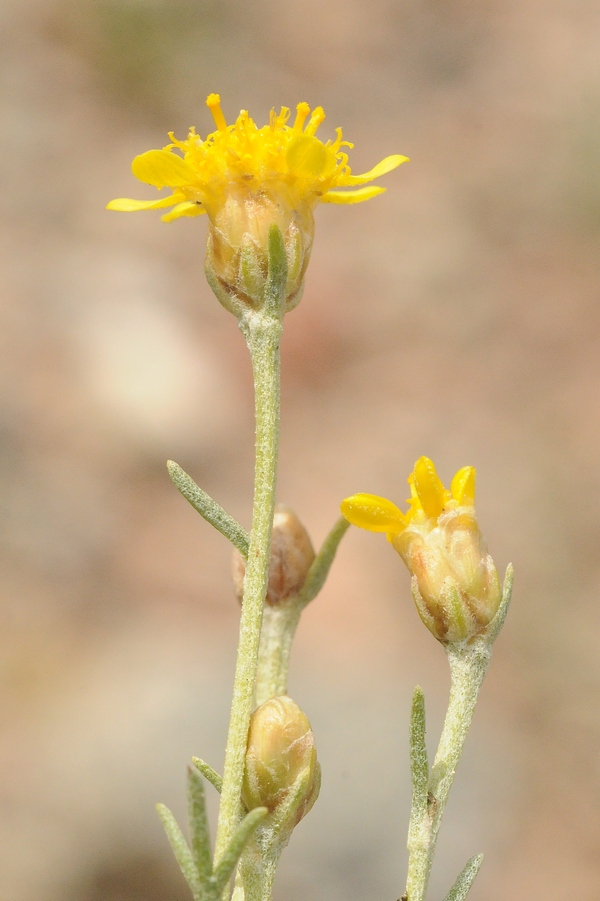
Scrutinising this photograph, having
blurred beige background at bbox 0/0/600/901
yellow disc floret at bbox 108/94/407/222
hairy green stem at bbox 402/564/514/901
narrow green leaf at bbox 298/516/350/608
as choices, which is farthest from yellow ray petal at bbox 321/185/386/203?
blurred beige background at bbox 0/0/600/901

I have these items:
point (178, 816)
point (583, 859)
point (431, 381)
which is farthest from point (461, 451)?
point (178, 816)

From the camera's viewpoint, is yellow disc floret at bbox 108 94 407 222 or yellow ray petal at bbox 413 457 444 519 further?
yellow ray petal at bbox 413 457 444 519

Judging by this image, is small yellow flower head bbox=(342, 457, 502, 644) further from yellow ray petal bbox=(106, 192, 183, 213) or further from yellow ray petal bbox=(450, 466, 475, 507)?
yellow ray petal bbox=(106, 192, 183, 213)

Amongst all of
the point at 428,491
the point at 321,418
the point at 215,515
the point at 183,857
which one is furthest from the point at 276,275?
the point at 321,418

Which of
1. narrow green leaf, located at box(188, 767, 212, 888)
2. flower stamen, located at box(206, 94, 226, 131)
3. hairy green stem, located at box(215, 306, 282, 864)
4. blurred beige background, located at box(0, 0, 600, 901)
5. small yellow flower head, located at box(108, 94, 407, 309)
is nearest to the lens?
narrow green leaf, located at box(188, 767, 212, 888)

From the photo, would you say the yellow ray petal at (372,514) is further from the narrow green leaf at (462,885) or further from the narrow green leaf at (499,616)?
the narrow green leaf at (462,885)

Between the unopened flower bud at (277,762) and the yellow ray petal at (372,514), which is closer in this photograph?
the unopened flower bud at (277,762)

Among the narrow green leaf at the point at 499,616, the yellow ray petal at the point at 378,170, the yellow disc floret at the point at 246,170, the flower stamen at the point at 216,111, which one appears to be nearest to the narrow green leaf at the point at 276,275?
the yellow disc floret at the point at 246,170
